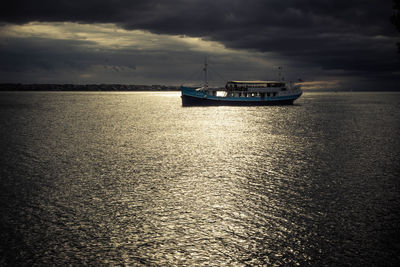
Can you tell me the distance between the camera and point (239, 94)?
282 feet

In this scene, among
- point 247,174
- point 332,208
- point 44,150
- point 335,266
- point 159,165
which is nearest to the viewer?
point 335,266

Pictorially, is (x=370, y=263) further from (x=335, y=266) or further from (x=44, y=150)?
(x=44, y=150)

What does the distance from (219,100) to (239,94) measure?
626cm

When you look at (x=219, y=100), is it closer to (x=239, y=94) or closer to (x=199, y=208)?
(x=239, y=94)

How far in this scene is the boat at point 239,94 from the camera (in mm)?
84625

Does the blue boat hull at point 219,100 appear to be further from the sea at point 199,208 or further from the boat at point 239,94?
the sea at point 199,208

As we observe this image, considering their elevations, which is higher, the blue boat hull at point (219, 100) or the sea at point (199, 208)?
the blue boat hull at point (219, 100)

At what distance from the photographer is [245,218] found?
31.2 ft

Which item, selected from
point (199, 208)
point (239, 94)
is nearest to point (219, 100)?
point (239, 94)

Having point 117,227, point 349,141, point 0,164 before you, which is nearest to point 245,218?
point 117,227

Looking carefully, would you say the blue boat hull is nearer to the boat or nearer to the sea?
the boat

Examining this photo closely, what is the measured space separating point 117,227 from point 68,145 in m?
17.6

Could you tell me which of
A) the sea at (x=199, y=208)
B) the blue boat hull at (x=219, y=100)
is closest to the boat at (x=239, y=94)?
the blue boat hull at (x=219, y=100)

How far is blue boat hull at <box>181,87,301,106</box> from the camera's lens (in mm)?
85581
